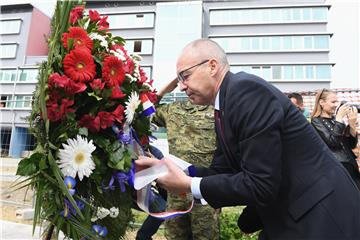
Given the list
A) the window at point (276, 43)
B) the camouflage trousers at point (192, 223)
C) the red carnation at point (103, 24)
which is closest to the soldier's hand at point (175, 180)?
the red carnation at point (103, 24)

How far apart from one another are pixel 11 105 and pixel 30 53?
98.0ft

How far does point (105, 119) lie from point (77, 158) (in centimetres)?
21

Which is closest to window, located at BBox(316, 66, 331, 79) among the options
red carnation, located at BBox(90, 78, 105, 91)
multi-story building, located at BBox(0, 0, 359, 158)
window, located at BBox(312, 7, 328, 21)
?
multi-story building, located at BBox(0, 0, 359, 158)

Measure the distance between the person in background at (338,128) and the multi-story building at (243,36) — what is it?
27.8 meters

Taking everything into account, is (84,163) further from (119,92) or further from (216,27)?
(216,27)

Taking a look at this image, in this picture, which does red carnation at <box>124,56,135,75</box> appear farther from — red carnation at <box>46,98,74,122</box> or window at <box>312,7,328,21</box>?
window at <box>312,7,328,21</box>

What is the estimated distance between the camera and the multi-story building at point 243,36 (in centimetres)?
3153

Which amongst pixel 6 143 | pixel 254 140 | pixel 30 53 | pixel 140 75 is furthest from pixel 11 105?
pixel 30 53

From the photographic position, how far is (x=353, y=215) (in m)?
1.28

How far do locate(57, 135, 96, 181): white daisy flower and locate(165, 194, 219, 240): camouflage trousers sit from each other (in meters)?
1.49

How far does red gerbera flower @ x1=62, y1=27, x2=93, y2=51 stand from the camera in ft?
4.64

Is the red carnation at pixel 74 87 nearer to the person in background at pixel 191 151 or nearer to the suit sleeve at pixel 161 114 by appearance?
the person in background at pixel 191 151

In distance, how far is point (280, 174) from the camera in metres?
1.19

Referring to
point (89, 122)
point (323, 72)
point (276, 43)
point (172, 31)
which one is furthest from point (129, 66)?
point (276, 43)
